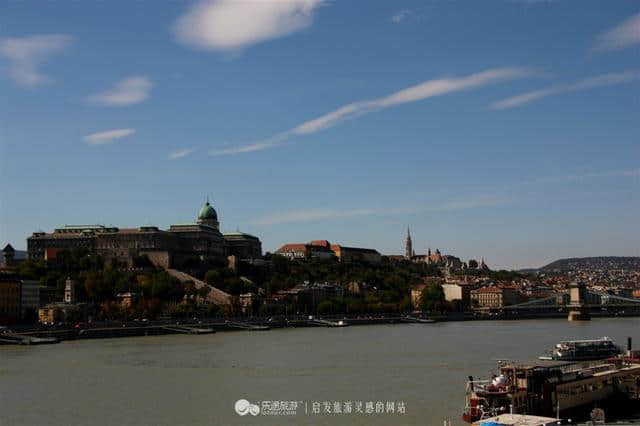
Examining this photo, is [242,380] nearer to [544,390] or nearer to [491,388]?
[491,388]

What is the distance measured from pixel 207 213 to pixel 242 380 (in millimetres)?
85023

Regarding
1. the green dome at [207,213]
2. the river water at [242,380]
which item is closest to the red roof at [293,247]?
the green dome at [207,213]

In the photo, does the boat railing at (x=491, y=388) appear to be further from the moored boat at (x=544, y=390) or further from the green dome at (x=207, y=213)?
the green dome at (x=207, y=213)

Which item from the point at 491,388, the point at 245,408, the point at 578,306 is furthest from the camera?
the point at 578,306

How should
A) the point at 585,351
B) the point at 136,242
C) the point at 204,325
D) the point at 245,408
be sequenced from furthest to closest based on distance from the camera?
1. the point at 136,242
2. the point at 204,325
3. the point at 585,351
4. the point at 245,408

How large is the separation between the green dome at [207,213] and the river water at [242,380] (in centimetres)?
6277

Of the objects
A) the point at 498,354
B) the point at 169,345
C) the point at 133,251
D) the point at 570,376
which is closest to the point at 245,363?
the point at 498,354

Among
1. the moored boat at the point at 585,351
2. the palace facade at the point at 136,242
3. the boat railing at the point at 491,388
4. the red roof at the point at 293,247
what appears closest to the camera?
the boat railing at the point at 491,388

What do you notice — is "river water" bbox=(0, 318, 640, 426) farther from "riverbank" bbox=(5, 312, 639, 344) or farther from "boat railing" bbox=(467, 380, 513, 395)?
"riverbank" bbox=(5, 312, 639, 344)

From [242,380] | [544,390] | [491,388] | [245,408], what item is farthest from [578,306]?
[491,388]

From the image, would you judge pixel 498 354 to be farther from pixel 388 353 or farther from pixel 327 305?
pixel 327 305

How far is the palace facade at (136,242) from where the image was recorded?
9869 cm

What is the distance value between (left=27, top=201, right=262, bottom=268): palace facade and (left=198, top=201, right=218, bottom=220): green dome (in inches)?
250

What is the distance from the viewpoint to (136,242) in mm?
100188
